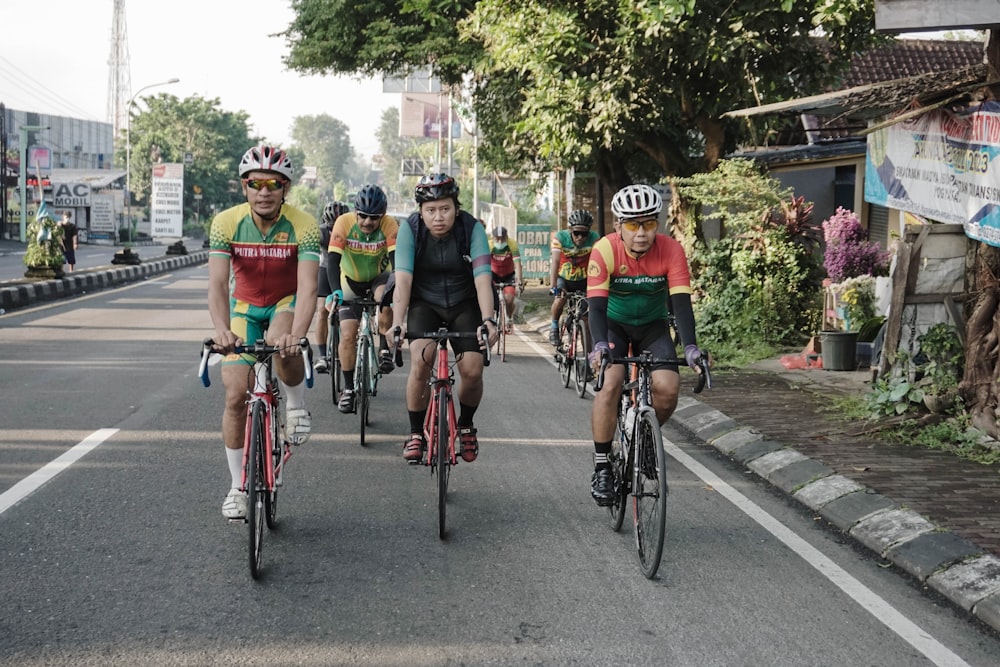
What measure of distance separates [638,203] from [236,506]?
2641 mm

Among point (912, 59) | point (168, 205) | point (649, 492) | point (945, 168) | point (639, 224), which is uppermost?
A: point (912, 59)

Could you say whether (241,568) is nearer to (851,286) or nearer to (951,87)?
(951,87)

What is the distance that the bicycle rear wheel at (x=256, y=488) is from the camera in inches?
199

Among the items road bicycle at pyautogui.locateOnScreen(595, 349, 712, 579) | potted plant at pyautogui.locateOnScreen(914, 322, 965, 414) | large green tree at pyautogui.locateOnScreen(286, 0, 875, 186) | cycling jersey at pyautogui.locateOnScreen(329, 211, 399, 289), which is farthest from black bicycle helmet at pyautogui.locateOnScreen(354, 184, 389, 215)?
potted plant at pyautogui.locateOnScreen(914, 322, 965, 414)

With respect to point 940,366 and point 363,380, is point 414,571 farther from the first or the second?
point 940,366

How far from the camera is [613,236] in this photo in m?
6.30

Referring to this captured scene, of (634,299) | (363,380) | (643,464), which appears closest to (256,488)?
(643,464)

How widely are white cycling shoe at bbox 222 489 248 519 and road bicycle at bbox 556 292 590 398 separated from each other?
6.12 m

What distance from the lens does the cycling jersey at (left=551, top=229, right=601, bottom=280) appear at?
12.2 metres

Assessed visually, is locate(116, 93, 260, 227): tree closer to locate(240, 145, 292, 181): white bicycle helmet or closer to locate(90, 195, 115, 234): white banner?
locate(90, 195, 115, 234): white banner

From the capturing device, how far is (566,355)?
40.7 ft

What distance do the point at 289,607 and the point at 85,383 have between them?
736 centimetres

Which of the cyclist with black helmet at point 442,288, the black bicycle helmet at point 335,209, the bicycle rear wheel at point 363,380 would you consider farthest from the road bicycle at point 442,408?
the black bicycle helmet at point 335,209

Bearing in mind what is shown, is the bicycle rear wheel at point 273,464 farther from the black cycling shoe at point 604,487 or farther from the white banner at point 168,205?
the white banner at point 168,205
